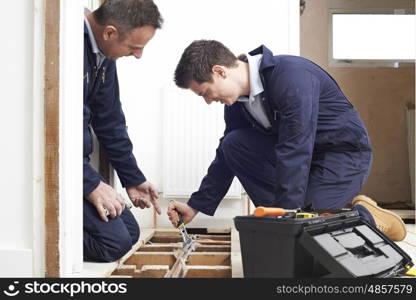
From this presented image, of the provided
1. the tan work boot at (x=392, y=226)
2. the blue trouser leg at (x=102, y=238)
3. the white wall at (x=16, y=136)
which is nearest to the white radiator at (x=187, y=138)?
the tan work boot at (x=392, y=226)

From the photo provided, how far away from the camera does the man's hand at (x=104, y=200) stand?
1.80 m

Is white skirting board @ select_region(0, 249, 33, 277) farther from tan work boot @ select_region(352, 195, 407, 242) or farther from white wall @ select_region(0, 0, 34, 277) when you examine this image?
tan work boot @ select_region(352, 195, 407, 242)

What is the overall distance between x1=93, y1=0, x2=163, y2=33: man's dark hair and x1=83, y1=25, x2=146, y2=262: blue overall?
96 mm

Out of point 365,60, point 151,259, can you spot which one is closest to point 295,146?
point 151,259

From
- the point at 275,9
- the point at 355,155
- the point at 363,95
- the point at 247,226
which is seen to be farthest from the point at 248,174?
the point at 363,95

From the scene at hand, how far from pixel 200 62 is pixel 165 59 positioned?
1102 mm

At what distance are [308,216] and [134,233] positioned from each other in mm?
1119

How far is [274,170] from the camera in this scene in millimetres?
2102

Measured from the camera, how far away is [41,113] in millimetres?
1241

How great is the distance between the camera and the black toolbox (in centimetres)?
112

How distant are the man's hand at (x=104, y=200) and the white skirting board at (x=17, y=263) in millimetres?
568

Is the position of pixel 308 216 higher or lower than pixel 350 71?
lower

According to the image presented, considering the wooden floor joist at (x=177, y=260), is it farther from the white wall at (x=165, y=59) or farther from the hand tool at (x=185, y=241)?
the white wall at (x=165, y=59)

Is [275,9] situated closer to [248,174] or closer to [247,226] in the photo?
[248,174]
